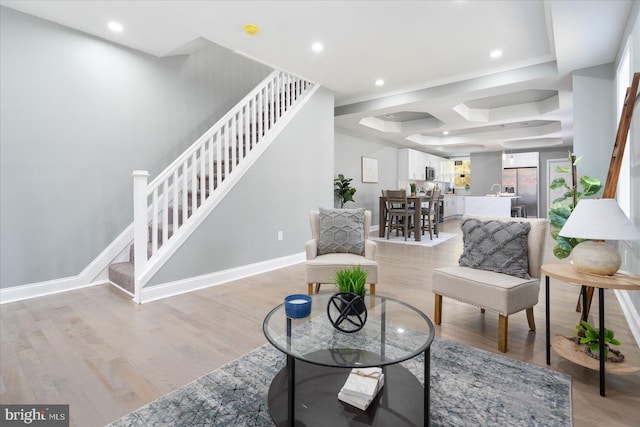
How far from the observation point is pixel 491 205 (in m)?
8.75

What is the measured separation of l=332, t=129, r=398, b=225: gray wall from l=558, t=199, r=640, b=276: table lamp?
5.83m

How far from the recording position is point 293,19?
10.5 ft

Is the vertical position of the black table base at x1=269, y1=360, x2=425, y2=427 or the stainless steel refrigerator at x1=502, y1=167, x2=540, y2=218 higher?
the stainless steel refrigerator at x1=502, y1=167, x2=540, y2=218

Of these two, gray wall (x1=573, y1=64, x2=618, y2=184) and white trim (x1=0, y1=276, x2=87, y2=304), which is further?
gray wall (x1=573, y1=64, x2=618, y2=184)

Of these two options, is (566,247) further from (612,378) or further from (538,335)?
(612,378)

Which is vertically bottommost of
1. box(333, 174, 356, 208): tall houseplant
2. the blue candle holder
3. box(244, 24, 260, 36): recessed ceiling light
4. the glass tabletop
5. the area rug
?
the area rug

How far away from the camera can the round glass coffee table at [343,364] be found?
4.19ft

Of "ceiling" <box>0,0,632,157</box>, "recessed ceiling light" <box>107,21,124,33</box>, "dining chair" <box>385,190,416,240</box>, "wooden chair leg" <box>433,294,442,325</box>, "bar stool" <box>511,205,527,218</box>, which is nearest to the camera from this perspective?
"wooden chair leg" <box>433,294,442,325</box>

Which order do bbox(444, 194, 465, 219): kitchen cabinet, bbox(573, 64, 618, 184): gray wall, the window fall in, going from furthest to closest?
the window
bbox(444, 194, 465, 219): kitchen cabinet
bbox(573, 64, 618, 184): gray wall

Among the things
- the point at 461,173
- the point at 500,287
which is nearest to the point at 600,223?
the point at 500,287

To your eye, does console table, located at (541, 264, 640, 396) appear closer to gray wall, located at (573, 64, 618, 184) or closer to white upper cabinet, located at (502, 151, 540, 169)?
gray wall, located at (573, 64, 618, 184)

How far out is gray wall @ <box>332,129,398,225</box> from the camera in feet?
24.7

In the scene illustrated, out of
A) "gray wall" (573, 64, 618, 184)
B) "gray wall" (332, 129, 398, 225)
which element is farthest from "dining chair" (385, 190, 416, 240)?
"gray wall" (573, 64, 618, 184)

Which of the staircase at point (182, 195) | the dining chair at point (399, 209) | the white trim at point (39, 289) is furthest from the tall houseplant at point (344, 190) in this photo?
the white trim at point (39, 289)
